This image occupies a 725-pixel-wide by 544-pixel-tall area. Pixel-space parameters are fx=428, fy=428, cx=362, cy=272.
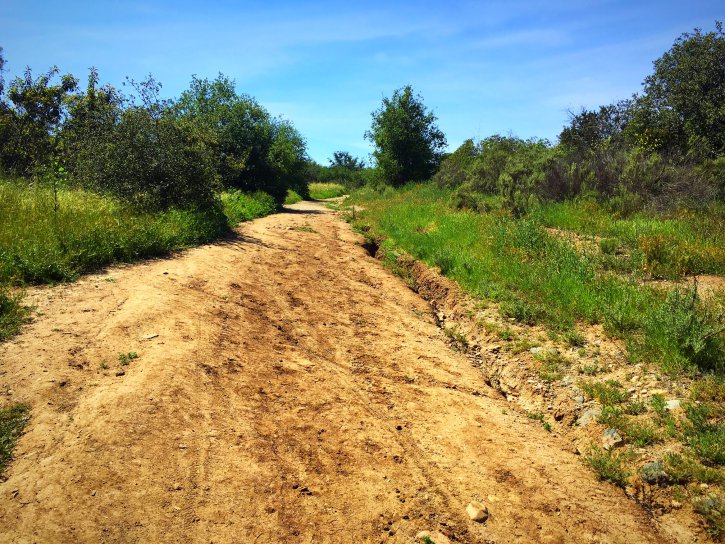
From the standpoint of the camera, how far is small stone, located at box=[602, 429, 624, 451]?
370 centimetres

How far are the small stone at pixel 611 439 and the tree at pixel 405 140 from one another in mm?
27033

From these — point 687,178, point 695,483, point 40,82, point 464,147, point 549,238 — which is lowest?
point 695,483

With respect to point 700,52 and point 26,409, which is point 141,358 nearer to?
point 26,409

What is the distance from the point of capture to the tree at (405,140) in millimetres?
29219

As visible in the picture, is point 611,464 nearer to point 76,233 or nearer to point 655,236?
point 655,236

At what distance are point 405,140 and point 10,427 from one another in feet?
93.7

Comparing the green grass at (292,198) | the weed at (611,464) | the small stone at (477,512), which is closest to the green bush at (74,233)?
Result: the small stone at (477,512)

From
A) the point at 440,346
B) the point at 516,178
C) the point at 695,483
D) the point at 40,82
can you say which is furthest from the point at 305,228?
the point at 40,82

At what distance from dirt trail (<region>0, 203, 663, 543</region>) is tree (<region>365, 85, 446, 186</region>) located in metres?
25.1

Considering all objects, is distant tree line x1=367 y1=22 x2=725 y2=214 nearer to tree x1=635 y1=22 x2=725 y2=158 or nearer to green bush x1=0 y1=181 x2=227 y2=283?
tree x1=635 y1=22 x2=725 y2=158

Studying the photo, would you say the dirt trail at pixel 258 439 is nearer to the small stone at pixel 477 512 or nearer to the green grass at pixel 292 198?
the small stone at pixel 477 512

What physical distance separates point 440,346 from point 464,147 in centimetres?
Result: 2224

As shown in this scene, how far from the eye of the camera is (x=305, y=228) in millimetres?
14648

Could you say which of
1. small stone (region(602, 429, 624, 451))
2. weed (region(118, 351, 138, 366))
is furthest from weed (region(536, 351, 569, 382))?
weed (region(118, 351, 138, 366))
